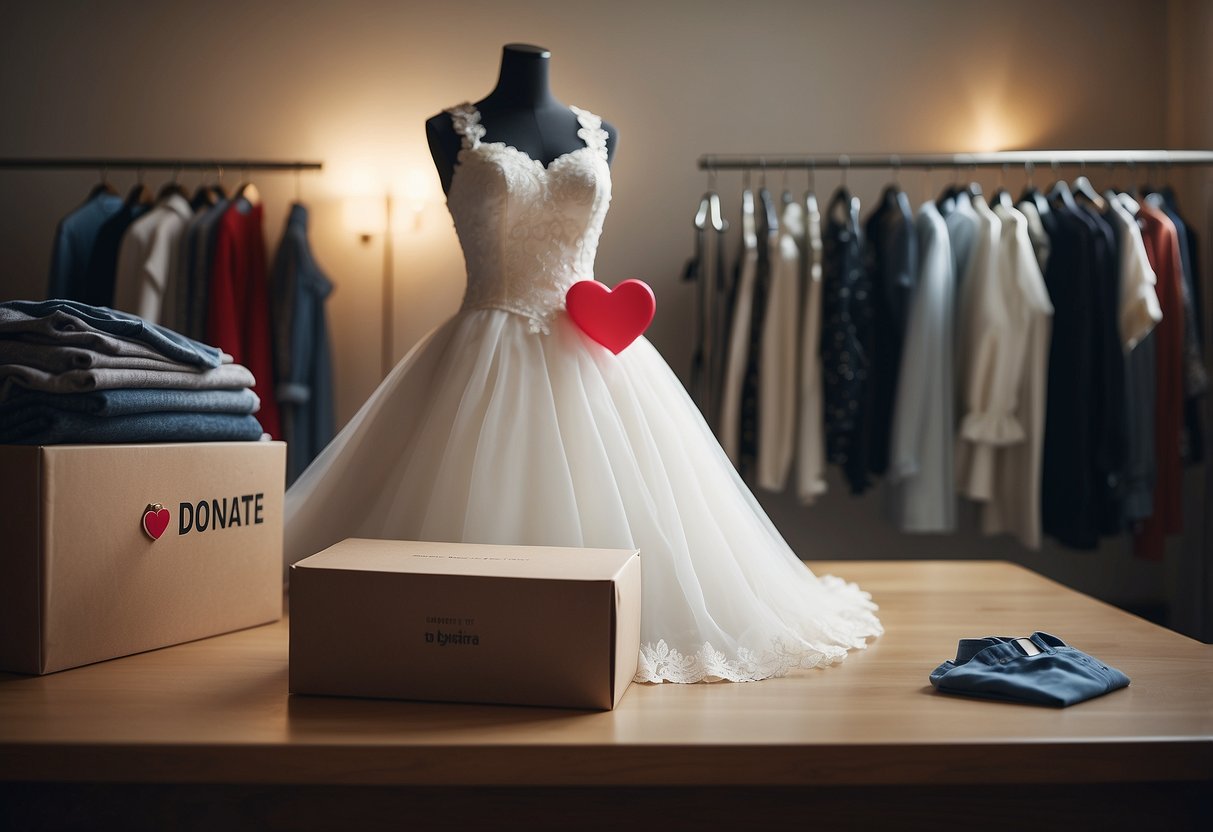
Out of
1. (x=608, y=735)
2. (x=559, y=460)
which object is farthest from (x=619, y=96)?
(x=608, y=735)

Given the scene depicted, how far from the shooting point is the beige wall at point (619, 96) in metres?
3.28

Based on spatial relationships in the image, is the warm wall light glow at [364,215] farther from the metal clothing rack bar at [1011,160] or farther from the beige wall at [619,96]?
the metal clothing rack bar at [1011,160]

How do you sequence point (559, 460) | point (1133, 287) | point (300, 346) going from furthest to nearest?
1. point (300, 346)
2. point (1133, 287)
3. point (559, 460)

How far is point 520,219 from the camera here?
1.47 metres

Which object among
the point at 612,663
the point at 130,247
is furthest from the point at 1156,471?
the point at 130,247

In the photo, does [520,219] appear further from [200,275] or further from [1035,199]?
[1035,199]

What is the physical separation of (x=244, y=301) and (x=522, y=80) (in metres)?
1.81

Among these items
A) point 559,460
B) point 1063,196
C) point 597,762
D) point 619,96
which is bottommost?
point 597,762

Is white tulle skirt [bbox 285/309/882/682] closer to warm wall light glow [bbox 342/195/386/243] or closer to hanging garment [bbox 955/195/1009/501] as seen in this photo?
hanging garment [bbox 955/195/1009/501]

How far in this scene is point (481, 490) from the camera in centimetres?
124

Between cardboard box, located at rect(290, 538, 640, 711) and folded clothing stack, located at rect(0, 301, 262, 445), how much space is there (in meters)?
0.35

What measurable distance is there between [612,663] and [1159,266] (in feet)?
8.00

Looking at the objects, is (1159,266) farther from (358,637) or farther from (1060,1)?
(358,637)

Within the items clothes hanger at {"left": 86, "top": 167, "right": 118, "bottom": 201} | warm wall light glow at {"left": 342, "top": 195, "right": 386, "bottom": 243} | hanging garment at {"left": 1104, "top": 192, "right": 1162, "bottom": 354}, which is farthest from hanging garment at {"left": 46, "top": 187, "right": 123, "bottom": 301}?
hanging garment at {"left": 1104, "top": 192, "right": 1162, "bottom": 354}
